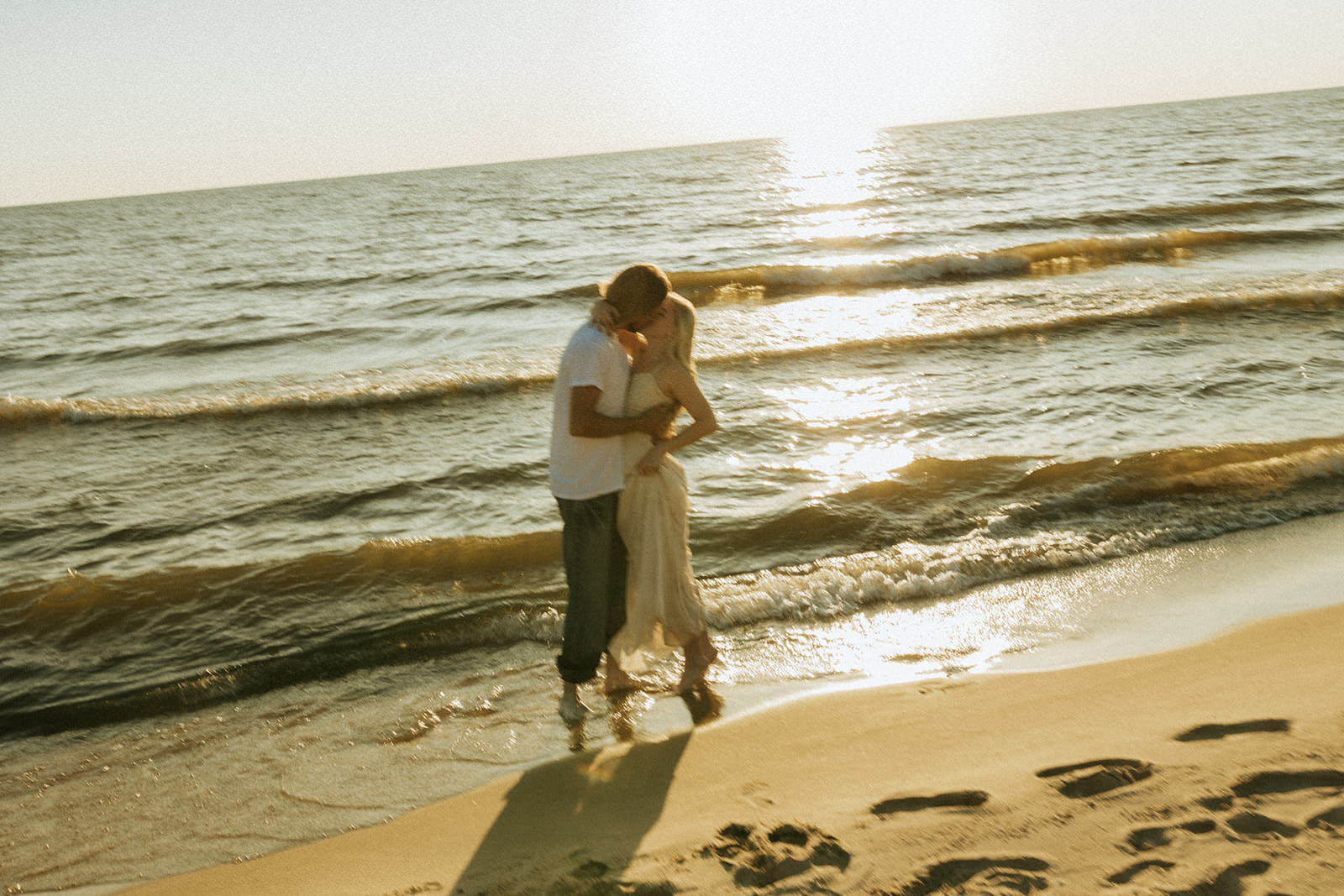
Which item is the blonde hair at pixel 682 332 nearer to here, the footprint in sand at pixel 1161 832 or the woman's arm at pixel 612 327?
the woman's arm at pixel 612 327

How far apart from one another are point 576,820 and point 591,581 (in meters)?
1.06

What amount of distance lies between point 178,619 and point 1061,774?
197 inches

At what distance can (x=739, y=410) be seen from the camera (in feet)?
33.0

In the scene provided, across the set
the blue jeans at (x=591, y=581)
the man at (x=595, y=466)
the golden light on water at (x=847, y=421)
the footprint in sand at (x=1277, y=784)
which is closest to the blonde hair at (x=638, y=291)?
the man at (x=595, y=466)

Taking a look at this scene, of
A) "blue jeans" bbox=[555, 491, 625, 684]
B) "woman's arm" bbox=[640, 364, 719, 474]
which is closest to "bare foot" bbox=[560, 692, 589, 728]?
"blue jeans" bbox=[555, 491, 625, 684]

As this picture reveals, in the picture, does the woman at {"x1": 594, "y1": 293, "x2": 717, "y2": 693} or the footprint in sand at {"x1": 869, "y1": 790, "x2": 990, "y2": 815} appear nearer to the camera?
the footprint in sand at {"x1": 869, "y1": 790, "x2": 990, "y2": 815}

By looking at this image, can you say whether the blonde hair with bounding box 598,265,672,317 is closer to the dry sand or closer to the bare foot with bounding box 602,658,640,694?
the bare foot with bounding box 602,658,640,694

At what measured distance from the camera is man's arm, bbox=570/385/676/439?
4.04 meters

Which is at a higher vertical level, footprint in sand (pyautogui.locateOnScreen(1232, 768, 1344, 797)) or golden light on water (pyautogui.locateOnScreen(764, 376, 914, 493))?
golden light on water (pyautogui.locateOnScreen(764, 376, 914, 493))

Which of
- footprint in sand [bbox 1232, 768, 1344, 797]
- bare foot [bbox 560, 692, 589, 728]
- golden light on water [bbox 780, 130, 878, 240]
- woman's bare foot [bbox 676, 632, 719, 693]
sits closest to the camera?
footprint in sand [bbox 1232, 768, 1344, 797]

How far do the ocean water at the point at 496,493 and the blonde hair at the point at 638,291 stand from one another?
71.7 inches

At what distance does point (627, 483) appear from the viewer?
172 inches

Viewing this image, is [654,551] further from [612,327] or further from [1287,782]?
[1287,782]

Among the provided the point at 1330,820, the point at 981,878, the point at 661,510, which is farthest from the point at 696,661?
the point at 1330,820
